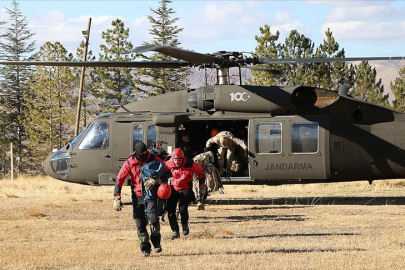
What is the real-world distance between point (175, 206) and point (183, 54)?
382 centimetres

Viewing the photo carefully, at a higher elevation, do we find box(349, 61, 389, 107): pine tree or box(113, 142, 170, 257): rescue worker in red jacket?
box(349, 61, 389, 107): pine tree

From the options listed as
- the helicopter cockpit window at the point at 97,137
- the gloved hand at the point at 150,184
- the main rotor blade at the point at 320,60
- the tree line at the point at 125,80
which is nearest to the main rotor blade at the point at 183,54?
the main rotor blade at the point at 320,60

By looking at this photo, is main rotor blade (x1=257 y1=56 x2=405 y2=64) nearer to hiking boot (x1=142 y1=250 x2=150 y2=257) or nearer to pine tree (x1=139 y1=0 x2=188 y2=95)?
hiking boot (x1=142 y1=250 x2=150 y2=257)

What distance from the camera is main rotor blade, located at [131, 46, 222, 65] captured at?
554 inches

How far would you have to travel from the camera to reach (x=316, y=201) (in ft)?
67.5

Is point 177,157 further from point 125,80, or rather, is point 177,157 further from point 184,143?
point 125,80

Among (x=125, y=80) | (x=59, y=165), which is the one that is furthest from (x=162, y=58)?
(x=59, y=165)

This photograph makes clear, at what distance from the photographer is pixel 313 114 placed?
60.9 ft

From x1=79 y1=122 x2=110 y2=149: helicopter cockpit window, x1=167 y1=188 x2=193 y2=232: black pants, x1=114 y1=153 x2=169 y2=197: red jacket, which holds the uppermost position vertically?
x1=79 y1=122 x2=110 y2=149: helicopter cockpit window

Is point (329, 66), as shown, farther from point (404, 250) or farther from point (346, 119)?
point (404, 250)

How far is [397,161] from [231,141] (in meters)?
4.37

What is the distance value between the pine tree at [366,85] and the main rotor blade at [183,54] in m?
40.8

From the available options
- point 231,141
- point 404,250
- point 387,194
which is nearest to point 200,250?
point 404,250

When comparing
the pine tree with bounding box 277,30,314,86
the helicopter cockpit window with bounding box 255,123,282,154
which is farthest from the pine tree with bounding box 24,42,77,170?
the helicopter cockpit window with bounding box 255,123,282,154
